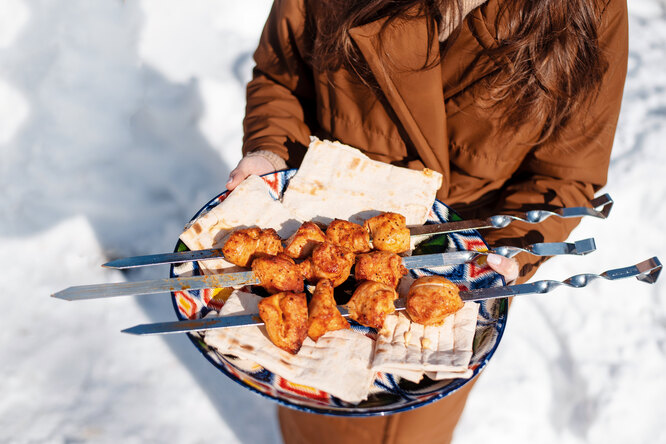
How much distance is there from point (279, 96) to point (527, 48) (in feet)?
4.40

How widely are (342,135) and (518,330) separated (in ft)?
6.30

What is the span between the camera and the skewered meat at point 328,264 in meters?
1.74

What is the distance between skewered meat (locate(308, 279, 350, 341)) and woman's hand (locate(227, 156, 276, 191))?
0.76 metres

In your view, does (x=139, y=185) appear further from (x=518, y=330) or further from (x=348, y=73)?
(x=518, y=330)

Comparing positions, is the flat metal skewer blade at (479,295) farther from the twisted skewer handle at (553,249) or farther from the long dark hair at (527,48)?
the long dark hair at (527,48)

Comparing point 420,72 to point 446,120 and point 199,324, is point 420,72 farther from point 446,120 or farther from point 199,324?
point 199,324

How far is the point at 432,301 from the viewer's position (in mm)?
1634

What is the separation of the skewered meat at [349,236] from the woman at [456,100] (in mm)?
497

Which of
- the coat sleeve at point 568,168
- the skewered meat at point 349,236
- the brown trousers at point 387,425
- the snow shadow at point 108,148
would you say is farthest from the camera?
the snow shadow at point 108,148

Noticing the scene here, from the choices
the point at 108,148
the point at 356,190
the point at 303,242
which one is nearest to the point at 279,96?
the point at 356,190

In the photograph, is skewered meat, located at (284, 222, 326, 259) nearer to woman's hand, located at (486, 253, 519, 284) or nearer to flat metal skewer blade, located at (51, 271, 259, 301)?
flat metal skewer blade, located at (51, 271, 259, 301)

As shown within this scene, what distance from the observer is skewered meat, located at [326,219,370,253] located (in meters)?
1.85

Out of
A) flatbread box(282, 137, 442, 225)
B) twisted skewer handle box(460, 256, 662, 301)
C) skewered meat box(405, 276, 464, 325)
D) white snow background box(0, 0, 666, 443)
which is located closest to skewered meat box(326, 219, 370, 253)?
flatbread box(282, 137, 442, 225)

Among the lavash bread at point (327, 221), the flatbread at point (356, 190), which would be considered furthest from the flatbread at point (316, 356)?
the flatbread at point (356, 190)
